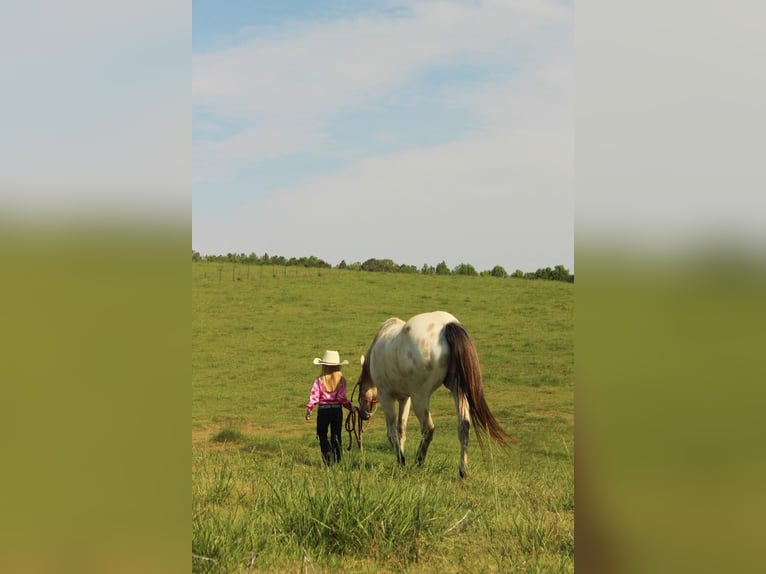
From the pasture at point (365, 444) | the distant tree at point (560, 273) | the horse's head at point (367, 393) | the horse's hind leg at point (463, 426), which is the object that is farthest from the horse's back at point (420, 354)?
the distant tree at point (560, 273)

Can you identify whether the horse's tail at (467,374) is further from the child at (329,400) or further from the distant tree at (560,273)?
the distant tree at (560,273)

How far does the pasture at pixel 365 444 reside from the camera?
4273 mm

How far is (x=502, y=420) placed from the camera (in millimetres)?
19500

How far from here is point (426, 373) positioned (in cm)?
1001

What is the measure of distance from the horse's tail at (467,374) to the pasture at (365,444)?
0.79 m

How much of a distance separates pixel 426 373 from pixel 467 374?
0.84 meters

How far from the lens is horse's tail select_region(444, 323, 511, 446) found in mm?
8922

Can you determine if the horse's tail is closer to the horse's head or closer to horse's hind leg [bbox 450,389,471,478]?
horse's hind leg [bbox 450,389,471,478]

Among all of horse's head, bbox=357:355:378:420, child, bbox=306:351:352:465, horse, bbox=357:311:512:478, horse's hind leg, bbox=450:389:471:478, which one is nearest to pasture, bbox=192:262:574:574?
horse's hind leg, bbox=450:389:471:478

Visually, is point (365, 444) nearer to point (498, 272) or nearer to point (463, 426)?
point (463, 426)

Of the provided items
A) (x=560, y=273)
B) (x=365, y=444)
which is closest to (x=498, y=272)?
(x=560, y=273)

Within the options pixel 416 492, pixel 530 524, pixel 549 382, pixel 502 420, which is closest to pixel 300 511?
pixel 416 492
